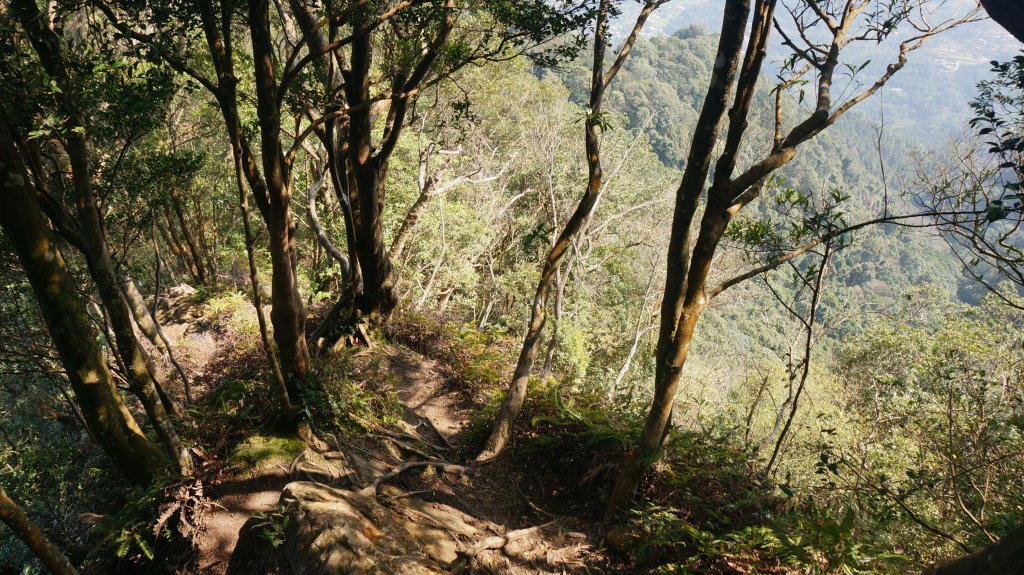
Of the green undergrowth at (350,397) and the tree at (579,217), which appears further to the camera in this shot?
the green undergrowth at (350,397)

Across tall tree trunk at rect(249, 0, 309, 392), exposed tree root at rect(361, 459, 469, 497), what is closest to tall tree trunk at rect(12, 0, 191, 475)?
tall tree trunk at rect(249, 0, 309, 392)

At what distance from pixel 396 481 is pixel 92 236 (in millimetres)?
3418

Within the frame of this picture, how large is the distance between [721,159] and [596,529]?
10.8ft

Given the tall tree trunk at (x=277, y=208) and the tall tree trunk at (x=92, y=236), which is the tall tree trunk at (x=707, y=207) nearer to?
the tall tree trunk at (x=277, y=208)

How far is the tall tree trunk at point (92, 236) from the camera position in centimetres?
354

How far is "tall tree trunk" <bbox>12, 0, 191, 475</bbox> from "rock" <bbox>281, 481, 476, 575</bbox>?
1.20 meters

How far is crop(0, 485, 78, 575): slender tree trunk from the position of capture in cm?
248

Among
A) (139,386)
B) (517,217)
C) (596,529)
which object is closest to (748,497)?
(596,529)

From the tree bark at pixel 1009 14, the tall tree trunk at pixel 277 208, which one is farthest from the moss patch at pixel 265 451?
the tree bark at pixel 1009 14

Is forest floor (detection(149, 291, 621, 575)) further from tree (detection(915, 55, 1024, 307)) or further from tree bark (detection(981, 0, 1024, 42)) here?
tree bark (detection(981, 0, 1024, 42))

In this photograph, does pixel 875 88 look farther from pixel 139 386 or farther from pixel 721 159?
pixel 139 386

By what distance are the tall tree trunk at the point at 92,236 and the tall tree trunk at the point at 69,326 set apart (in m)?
0.16

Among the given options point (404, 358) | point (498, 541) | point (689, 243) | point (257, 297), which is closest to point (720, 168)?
point (689, 243)

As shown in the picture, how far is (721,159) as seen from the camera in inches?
137
